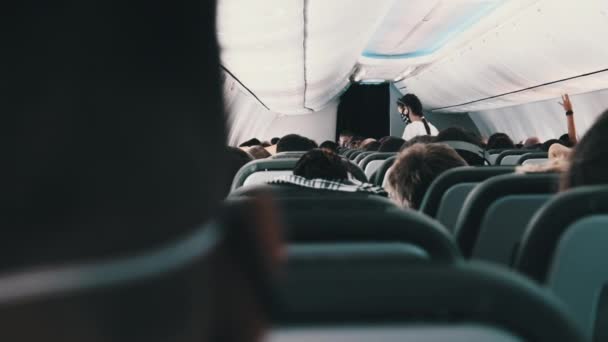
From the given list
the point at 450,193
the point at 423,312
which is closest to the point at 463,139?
the point at 450,193

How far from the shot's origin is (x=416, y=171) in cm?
298

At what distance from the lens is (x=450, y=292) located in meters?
0.69

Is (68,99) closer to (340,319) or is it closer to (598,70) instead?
(340,319)

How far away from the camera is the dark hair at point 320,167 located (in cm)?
274

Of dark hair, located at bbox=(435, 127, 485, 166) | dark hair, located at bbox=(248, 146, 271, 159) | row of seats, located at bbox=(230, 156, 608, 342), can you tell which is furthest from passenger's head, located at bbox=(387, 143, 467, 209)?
dark hair, located at bbox=(248, 146, 271, 159)

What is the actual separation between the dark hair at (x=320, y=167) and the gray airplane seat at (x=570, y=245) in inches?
56.7

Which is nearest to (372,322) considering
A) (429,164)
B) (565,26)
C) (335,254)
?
(335,254)

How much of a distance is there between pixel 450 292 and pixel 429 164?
234cm

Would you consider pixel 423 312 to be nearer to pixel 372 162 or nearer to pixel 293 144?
pixel 372 162

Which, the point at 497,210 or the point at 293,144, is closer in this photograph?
the point at 497,210

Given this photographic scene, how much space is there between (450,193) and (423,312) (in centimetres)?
181

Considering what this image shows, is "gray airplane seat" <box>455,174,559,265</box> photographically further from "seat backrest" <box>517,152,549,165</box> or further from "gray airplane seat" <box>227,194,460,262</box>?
"seat backrest" <box>517,152,549,165</box>

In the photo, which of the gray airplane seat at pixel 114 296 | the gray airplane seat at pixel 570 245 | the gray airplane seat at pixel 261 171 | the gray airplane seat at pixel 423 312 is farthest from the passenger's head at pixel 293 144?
the gray airplane seat at pixel 114 296

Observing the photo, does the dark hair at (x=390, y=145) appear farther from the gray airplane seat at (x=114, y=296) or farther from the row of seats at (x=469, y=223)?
the gray airplane seat at (x=114, y=296)
